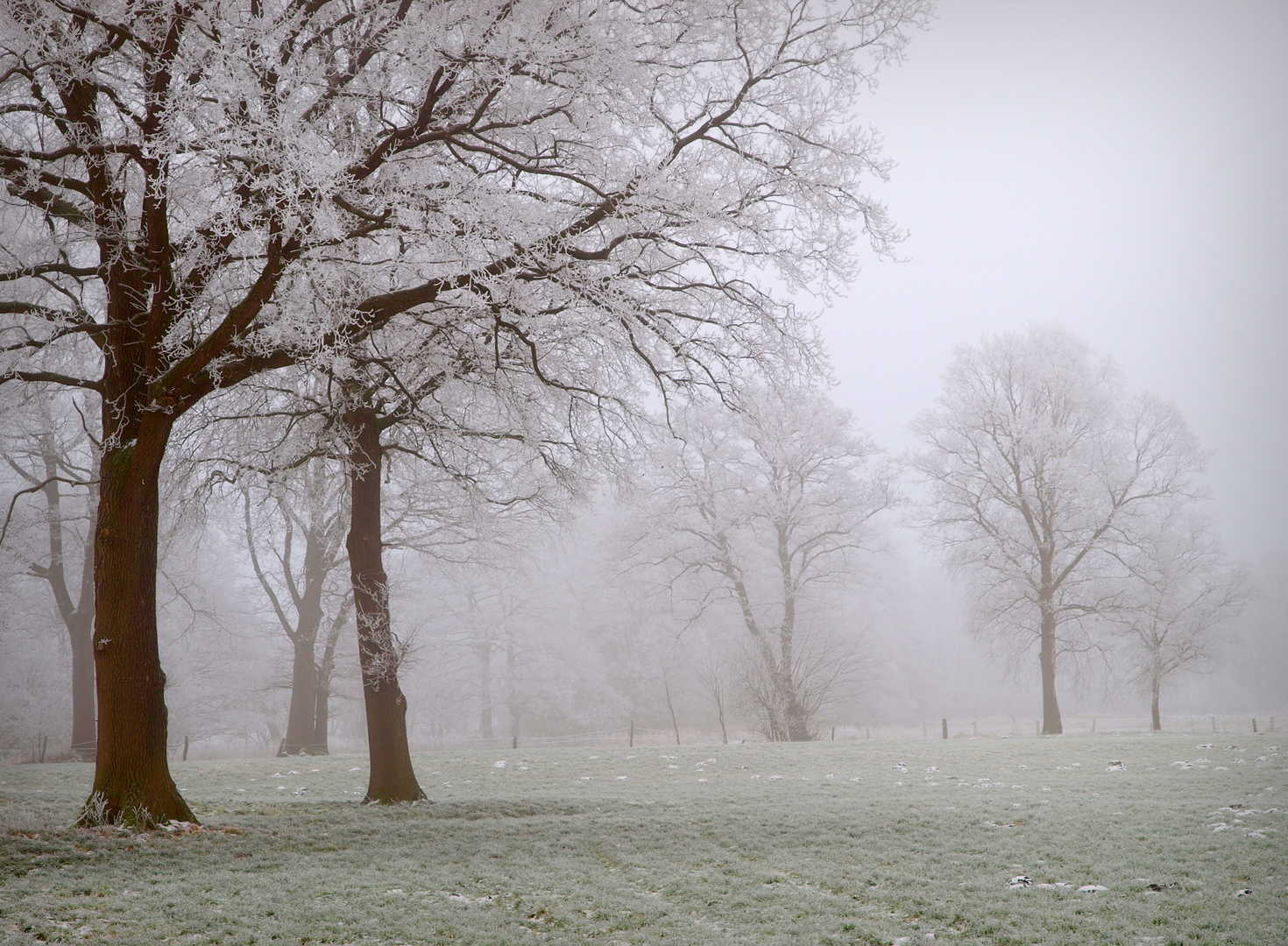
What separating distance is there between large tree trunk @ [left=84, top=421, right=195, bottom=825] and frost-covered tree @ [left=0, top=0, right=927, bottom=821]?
0.08 ft

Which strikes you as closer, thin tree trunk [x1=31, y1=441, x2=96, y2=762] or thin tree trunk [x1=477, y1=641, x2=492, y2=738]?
thin tree trunk [x1=31, y1=441, x2=96, y2=762]

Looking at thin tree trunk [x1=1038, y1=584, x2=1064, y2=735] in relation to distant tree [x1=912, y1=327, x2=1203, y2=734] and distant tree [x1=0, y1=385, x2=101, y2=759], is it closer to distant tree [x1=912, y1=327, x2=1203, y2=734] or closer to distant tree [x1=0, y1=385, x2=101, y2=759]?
distant tree [x1=912, y1=327, x2=1203, y2=734]

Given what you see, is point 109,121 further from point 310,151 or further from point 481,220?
point 481,220

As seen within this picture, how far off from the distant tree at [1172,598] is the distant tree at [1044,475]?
A: 716 millimetres

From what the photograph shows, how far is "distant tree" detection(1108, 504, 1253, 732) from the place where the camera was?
25.2 m

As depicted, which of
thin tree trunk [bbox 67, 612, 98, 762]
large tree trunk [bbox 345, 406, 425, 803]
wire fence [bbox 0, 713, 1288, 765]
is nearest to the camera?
large tree trunk [bbox 345, 406, 425, 803]

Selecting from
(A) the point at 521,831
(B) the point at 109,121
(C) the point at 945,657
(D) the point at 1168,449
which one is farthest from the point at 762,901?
(C) the point at 945,657

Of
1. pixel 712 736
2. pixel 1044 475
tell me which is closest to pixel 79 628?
pixel 712 736

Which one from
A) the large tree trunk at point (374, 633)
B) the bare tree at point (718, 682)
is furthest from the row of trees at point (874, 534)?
the large tree trunk at point (374, 633)

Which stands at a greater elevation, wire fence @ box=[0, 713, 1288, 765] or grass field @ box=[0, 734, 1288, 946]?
grass field @ box=[0, 734, 1288, 946]

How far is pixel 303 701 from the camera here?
22.2 metres

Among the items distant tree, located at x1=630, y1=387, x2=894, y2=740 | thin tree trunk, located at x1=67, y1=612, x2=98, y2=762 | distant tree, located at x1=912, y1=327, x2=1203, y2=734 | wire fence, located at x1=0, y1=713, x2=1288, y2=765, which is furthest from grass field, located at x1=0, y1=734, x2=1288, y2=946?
wire fence, located at x1=0, y1=713, x2=1288, y2=765

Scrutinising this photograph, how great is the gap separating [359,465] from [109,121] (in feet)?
16.7

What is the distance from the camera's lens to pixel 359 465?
10.9 m
